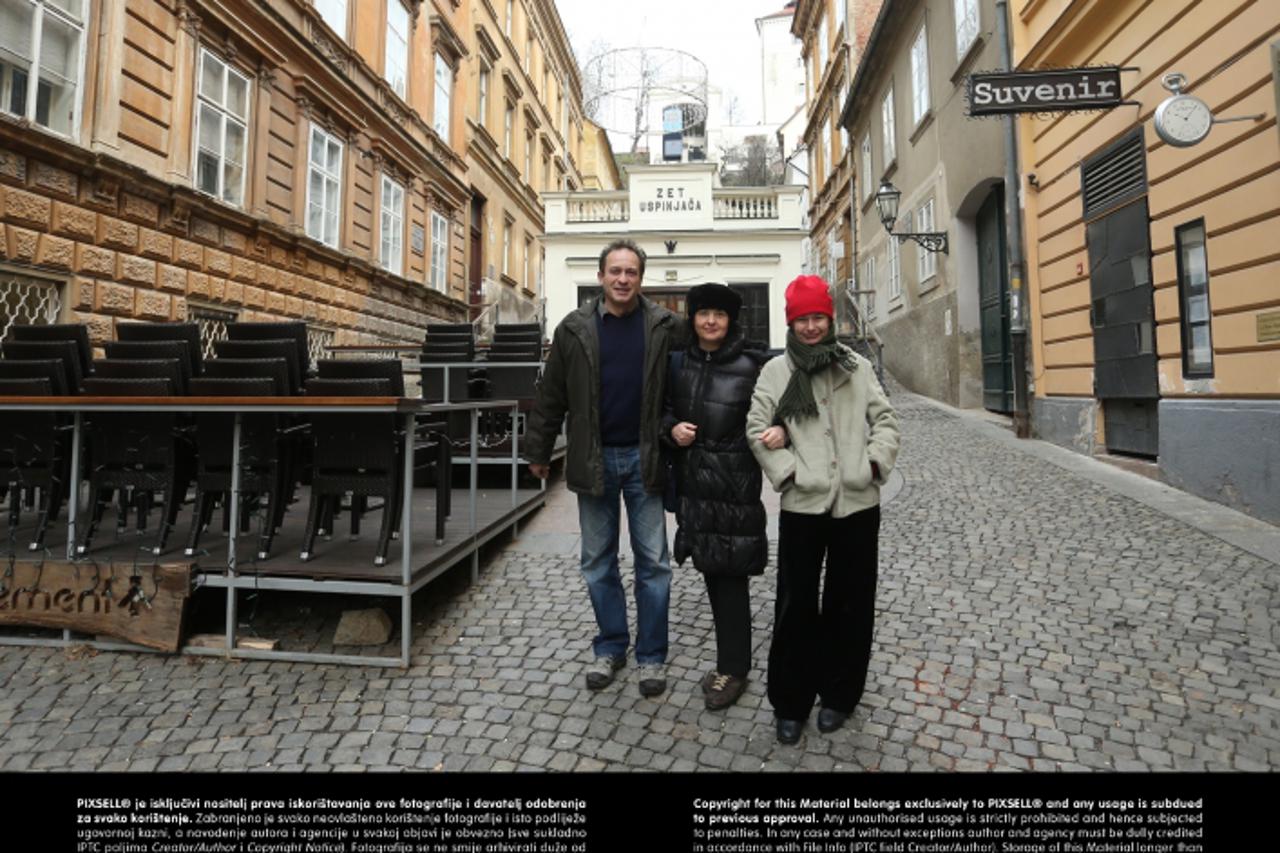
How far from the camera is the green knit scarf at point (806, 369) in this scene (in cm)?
256

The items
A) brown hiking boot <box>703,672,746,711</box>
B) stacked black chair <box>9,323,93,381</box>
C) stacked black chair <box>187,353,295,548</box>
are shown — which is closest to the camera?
brown hiking boot <box>703,672,746,711</box>

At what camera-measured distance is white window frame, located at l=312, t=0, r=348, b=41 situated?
479 inches

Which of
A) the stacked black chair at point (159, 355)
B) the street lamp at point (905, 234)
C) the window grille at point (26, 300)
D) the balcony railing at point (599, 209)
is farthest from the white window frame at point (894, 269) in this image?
the window grille at point (26, 300)

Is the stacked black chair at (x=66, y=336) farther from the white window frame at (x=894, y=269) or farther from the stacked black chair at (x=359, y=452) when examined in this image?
the white window frame at (x=894, y=269)

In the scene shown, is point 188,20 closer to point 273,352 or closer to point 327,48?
point 327,48

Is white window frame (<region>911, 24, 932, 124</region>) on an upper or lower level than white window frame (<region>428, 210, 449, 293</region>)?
upper

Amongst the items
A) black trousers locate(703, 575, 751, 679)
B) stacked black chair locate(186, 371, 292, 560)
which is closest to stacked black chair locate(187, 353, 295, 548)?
stacked black chair locate(186, 371, 292, 560)

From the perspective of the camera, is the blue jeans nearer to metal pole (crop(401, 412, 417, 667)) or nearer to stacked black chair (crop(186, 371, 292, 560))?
metal pole (crop(401, 412, 417, 667))

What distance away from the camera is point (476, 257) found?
2159 centimetres

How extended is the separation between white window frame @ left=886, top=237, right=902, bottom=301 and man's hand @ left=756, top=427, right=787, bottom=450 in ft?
50.6

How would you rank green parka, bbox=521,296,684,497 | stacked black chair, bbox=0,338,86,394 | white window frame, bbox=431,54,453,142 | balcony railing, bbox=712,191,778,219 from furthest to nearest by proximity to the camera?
1. balcony railing, bbox=712,191,778,219
2. white window frame, bbox=431,54,453,142
3. stacked black chair, bbox=0,338,86,394
4. green parka, bbox=521,296,684,497

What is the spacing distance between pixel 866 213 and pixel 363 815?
2131cm

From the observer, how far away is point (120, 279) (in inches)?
303

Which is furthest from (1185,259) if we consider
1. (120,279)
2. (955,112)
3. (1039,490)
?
(120,279)
